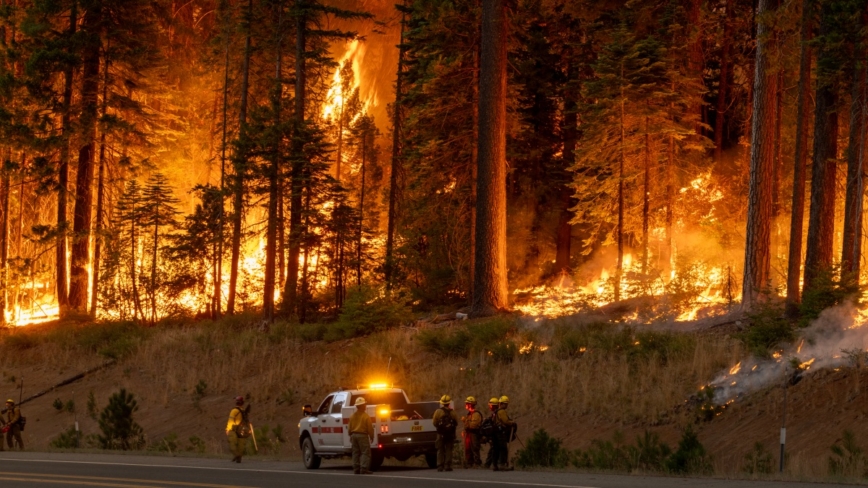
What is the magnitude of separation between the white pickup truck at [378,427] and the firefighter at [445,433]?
30.8 inches

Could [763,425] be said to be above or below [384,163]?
below

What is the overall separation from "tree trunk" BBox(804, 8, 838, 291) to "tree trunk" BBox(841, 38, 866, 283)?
56 cm

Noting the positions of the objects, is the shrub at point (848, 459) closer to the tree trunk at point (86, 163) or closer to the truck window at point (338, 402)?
the truck window at point (338, 402)

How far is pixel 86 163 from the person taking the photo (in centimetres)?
4722

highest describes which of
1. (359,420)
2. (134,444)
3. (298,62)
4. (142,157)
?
(298,62)

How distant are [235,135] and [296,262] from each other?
12941mm

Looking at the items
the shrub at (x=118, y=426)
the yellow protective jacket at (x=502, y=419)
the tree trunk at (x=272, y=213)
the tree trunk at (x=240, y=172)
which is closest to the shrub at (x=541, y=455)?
the yellow protective jacket at (x=502, y=419)

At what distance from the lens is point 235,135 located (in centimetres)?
5109

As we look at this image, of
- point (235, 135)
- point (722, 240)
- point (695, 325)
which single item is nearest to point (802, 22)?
point (695, 325)

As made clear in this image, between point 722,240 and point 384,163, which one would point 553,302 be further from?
point 384,163

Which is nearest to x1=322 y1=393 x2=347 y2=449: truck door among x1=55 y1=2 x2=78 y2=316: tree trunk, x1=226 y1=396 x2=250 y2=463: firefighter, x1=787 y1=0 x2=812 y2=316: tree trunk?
x1=226 y1=396 x2=250 y2=463: firefighter

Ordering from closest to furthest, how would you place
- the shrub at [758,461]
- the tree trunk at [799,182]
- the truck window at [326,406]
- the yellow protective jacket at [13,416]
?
the shrub at [758,461] → the truck window at [326,406] → the tree trunk at [799,182] → the yellow protective jacket at [13,416]

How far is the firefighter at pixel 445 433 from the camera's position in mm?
19391

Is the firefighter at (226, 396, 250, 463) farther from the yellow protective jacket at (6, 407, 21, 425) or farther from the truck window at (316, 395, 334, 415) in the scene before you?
the yellow protective jacket at (6, 407, 21, 425)
